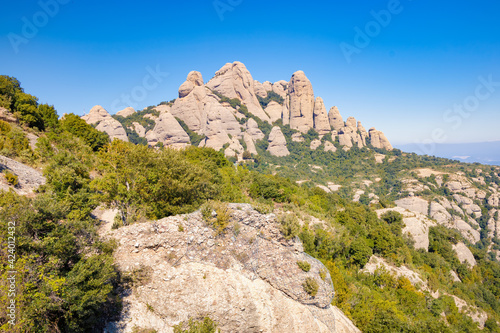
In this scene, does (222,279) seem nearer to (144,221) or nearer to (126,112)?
(144,221)

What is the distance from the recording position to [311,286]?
532 inches

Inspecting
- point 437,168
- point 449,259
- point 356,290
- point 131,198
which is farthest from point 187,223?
point 437,168

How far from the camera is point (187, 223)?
13.4 meters

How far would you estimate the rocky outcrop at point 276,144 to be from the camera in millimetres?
112438

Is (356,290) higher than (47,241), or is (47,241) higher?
(47,241)

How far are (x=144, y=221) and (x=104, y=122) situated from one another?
9091 centimetres

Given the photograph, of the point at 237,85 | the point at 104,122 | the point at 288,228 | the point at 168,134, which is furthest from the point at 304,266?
the point at 237,85

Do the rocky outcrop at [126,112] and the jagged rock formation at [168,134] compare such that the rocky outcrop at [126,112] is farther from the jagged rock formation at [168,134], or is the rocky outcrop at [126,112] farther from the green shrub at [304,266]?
the green shrub at [304,266]

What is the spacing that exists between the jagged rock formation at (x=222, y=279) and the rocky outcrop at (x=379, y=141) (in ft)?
478

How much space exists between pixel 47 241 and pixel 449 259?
58.4m

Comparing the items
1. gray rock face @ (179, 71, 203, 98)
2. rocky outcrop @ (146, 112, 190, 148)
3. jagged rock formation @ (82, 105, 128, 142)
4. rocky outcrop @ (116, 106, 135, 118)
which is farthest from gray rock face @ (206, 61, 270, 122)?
jagged rock formation @ (82, 105, 128, 142)

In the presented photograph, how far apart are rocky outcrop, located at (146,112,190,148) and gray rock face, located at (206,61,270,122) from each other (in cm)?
4079

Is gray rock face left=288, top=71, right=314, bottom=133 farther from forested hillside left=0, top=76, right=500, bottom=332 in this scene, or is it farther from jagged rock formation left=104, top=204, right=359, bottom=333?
jagged rock formation left=104, top=204, right=359, bottom=333

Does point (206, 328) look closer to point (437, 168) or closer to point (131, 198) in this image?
point (131, 198)
